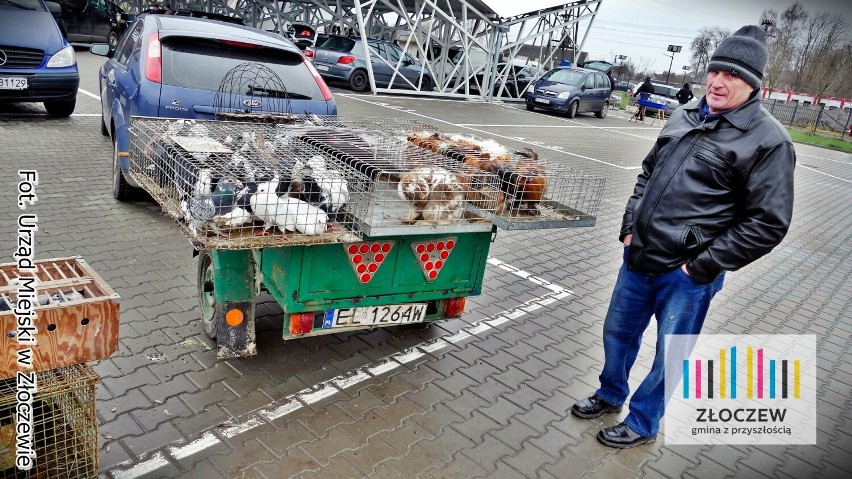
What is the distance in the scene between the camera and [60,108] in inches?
381

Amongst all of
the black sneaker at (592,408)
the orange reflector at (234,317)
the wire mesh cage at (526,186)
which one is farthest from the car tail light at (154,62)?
the black sneaker at (592,408)

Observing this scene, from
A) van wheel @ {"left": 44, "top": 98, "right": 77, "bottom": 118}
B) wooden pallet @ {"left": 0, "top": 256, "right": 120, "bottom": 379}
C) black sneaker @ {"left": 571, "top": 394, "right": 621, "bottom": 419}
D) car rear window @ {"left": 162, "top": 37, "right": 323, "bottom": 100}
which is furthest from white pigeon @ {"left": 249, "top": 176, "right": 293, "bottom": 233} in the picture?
van wheel @ {"left": 44, "top": 98, "right": 77, "bottom": 118}

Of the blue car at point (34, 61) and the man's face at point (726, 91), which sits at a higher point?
the man's face at point (726, 91)

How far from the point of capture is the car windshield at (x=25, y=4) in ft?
31.3

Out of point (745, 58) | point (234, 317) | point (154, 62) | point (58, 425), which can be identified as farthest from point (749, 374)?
point (154, 62)

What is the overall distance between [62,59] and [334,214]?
8.26 meters

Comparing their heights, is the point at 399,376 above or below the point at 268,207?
below

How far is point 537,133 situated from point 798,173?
6.91 meters

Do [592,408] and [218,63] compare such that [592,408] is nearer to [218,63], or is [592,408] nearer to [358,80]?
[218,63]

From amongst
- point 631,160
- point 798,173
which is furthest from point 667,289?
point 798,173

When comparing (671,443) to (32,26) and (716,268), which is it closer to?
(716,268)

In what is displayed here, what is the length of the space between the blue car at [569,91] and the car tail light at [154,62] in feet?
57.7

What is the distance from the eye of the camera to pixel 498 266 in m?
6.27

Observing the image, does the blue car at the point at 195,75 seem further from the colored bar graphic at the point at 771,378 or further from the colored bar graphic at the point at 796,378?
the colored bar graphic at the point at 796,378
